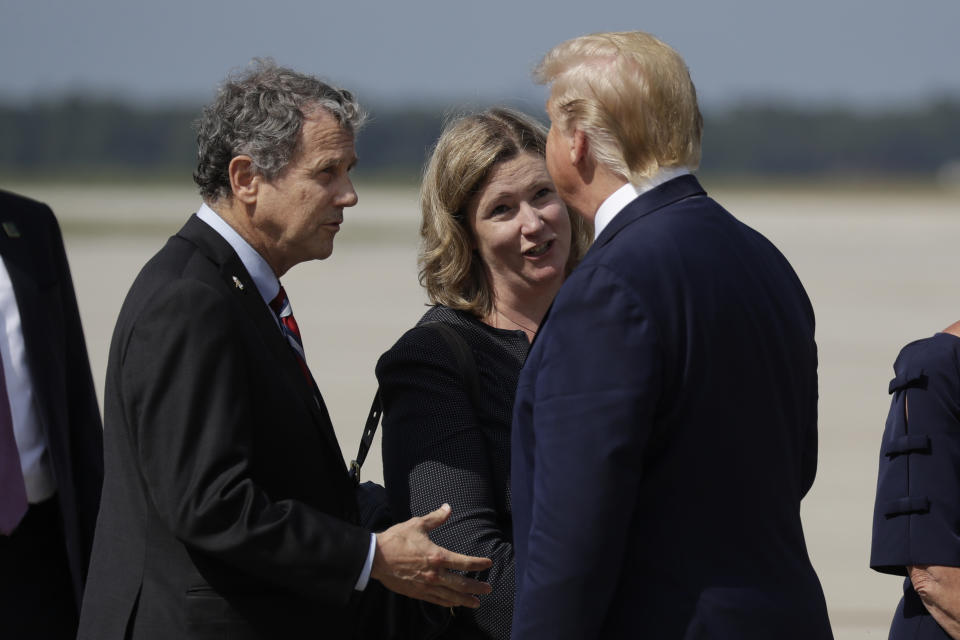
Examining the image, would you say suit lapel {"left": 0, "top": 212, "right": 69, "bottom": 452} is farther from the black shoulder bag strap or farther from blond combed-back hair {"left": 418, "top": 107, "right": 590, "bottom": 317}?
blond combed-back hair {"left": 418, "top": 107, "right": 590, "bottom": 317}

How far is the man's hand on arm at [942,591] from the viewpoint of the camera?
2996 mm

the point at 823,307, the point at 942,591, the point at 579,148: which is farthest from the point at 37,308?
the point at 823,307

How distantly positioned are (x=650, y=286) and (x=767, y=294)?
0.32 m

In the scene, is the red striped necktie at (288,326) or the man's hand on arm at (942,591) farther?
the red striped necktie at (288,326)

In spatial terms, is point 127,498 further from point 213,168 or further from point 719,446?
point 719,446

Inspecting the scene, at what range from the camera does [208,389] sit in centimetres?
273

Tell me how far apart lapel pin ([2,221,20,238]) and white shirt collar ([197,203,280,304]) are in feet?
2.60

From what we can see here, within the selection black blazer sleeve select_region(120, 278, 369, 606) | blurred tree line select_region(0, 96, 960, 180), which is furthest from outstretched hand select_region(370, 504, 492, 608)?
blurred tree line select_region(0, 96, 960, 180)

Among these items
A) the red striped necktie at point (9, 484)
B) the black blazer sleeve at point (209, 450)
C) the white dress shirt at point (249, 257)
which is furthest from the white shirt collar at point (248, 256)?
the red striped necktie at point (9, 484)

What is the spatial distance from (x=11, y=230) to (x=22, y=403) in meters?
0.51

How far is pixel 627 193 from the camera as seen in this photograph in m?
2.63

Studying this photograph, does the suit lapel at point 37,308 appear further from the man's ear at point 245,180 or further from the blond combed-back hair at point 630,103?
the blond combed-back hair at point 630,103

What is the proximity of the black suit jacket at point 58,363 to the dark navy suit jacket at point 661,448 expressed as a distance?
1.54m

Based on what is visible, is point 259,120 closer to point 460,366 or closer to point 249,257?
point 249,257
